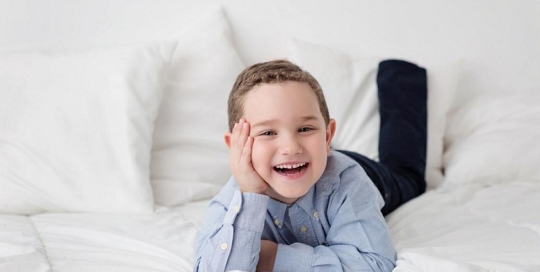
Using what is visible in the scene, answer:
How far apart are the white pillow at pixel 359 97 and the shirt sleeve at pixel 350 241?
28.1 inches

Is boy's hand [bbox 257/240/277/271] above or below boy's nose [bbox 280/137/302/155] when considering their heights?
below

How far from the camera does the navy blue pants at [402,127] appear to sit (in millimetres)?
1725

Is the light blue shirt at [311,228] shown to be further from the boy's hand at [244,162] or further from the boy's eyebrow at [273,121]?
the boy's eyebrow at [273,121]

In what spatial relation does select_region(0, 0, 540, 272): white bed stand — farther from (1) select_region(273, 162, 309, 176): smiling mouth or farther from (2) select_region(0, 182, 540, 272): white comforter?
(1) select_region(273, 162, 309, 176): smiling mouth

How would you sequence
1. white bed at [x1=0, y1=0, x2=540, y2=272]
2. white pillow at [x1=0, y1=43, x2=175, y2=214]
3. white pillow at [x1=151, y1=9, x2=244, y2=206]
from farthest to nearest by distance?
white pillow at [x1=151, y1=9, x2=244, y2=206], white pillow at [x1=0, y1=43, x2=175, y2=214], white bed at [x1=0, y1=0, x2=540, y2=272]

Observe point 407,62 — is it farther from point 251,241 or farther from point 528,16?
point 251,241

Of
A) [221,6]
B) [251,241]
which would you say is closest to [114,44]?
[221,6]

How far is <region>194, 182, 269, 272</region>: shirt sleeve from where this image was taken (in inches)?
42.2

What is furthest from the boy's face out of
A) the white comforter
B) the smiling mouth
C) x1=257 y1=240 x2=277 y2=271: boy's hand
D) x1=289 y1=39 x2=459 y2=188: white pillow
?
x1=289 y1=39 x2=459 y2=188: white pillow

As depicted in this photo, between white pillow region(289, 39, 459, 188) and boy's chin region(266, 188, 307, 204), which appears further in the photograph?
white pillow region(289, 39, 459, 188)

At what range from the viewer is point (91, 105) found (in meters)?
1.58

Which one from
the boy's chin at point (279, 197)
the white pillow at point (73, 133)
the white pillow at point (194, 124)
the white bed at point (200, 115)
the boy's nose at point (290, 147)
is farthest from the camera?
the white pillow at point (194, 124)

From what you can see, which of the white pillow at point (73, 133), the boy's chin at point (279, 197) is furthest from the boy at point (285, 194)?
the white pillow at point (73, 133)

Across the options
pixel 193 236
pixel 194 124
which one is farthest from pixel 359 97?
pixel 193 236
